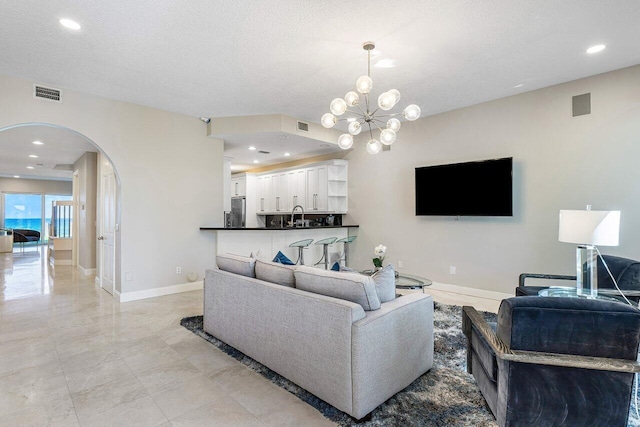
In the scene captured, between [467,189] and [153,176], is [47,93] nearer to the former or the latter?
[153,176]

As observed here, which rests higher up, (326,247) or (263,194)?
(263,194)

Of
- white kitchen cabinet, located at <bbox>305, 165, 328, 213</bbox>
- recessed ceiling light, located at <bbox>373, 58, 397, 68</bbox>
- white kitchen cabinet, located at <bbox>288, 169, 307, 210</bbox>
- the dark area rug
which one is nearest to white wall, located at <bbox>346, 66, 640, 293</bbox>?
recessed ceiling light, located at <bbox>373, 58, 397, 68</bbox>

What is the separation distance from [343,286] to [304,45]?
2376 millimetres

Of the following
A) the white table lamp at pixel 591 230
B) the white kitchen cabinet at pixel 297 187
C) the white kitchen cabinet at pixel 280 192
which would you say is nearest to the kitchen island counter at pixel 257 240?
the white kitchen cabinet at pixel 297 187

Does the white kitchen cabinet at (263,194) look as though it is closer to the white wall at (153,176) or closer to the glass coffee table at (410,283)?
the white wall at (153,176)

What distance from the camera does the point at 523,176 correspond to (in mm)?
4375

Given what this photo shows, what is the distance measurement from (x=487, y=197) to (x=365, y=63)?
2.71m

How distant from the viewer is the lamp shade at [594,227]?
7.53 ft

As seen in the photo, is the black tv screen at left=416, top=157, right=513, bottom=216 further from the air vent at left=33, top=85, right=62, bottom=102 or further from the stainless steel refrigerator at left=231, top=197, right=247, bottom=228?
the air vent at left=33, top=85, right=62, bottom=102

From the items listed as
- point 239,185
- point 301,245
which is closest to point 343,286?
point 301,245

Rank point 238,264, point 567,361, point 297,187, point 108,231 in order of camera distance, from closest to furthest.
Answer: point 567,361 < point 238,264 < point 108,231 < point 297,187

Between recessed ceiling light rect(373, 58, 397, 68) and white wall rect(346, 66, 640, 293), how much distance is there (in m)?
1.03

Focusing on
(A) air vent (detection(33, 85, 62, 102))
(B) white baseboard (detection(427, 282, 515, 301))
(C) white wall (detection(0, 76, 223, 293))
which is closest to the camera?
(A) air vent (detection(33, 85, 62, 102))

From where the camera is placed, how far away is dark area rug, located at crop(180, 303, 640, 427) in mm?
1857
